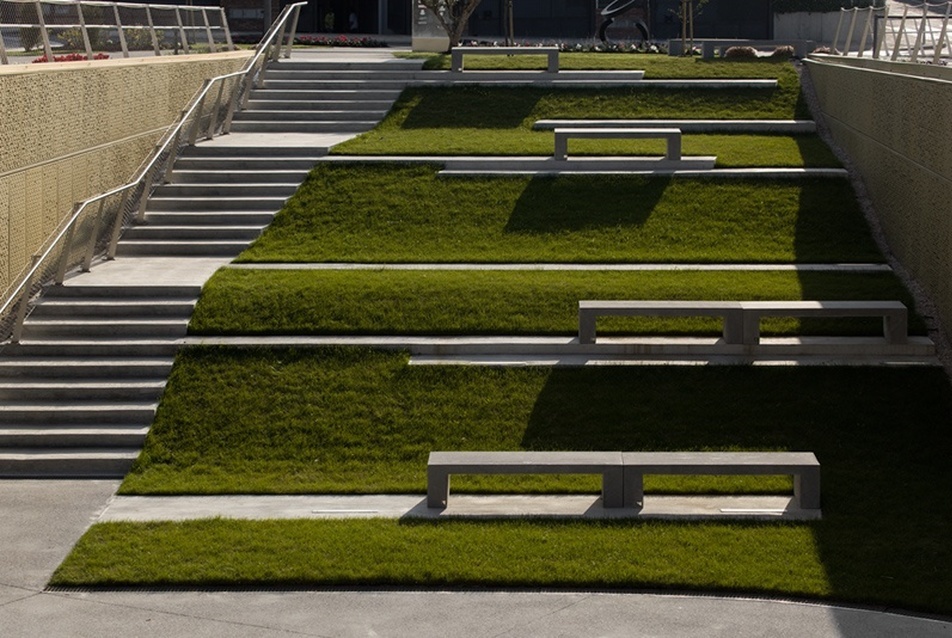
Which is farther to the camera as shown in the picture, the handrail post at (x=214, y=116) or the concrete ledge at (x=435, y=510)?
the handrail post at (x=214, y=116)

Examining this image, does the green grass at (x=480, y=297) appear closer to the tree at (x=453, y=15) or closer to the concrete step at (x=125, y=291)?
the concrete step at (x=125, y=291)

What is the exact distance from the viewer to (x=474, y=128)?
2345cm

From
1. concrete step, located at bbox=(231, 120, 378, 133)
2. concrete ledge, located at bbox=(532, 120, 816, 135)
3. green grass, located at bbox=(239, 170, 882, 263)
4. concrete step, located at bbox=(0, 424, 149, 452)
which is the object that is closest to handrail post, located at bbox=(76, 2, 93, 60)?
green grass, located at bbox=(239, 170, 882, 263)

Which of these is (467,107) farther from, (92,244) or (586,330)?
(586,330)

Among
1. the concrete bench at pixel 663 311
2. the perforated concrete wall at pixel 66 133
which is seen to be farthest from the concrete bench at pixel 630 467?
the perforated concrete wall at pixel 66 133

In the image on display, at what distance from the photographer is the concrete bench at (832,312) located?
13.8m

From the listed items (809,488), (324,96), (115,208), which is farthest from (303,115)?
(809,488)

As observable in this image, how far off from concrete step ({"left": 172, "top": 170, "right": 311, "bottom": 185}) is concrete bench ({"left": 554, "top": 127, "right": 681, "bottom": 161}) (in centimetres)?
372

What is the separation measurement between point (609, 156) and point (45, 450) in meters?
10.5

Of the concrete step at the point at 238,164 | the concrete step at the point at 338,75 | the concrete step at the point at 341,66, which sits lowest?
the concrete step at the point at 238,164

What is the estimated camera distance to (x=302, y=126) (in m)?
23.4

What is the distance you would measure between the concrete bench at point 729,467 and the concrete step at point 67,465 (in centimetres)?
477

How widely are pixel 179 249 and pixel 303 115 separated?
6718 millimetres

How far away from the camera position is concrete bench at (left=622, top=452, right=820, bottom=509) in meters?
11.1
